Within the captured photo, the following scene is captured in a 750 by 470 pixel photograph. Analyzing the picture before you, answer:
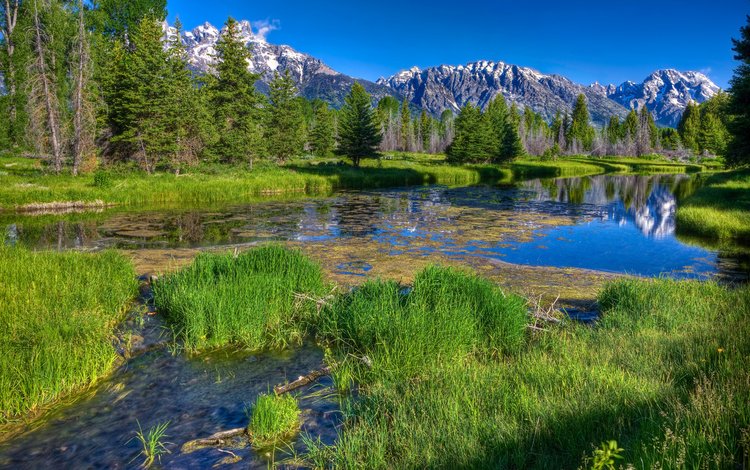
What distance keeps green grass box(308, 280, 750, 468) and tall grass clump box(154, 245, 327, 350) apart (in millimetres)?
2370

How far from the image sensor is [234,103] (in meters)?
40.8

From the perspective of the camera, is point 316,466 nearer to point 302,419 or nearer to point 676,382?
point 302,419

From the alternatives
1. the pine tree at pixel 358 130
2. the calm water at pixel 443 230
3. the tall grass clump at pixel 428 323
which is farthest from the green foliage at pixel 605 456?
the pine tree at pixel 358 130

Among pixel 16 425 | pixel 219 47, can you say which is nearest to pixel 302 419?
pixel 16 425

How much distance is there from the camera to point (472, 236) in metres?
18.2

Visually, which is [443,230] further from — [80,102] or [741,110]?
[80,102]

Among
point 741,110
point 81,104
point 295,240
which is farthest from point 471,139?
point 295,240

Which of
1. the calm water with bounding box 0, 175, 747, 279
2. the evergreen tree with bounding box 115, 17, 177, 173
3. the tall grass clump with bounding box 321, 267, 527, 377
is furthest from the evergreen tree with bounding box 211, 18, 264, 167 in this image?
the tall grass clump with bounding box 321, 267, 527, 377

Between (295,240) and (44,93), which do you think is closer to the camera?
(295,240)

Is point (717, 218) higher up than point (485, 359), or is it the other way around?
point (717, 218)

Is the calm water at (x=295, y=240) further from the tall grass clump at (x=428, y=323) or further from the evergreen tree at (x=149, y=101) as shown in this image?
the evergreen tree at (x=149, y=101)

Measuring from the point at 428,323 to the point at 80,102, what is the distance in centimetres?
3209

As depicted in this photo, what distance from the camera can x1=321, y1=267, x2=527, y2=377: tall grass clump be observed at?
6199 millimetres

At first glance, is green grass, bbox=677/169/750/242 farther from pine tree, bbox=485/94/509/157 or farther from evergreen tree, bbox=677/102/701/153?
evergreen tree, bbox=677/102/701/153
